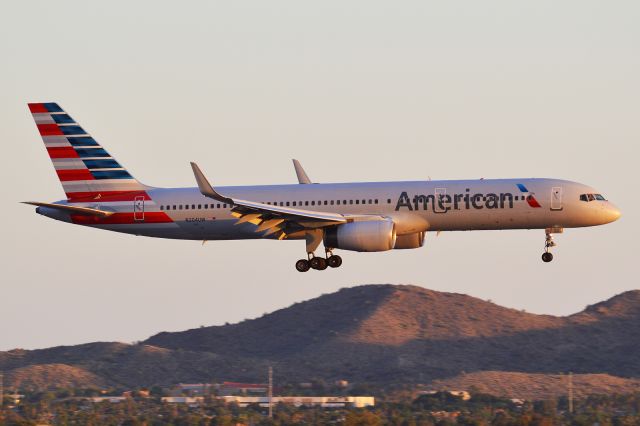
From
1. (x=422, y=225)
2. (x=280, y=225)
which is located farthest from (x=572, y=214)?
(x=280, y=225)

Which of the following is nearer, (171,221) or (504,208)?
(504,208)

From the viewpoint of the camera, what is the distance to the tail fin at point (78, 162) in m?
76.8

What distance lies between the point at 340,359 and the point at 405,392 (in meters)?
32.6

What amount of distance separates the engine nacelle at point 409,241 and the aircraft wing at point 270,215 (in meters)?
4.32

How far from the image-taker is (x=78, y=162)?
78375 millimetres

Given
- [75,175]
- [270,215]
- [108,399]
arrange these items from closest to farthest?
[270,215], [75,175], [108,399]

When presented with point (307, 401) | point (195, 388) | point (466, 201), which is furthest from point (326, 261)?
point (195, 388)

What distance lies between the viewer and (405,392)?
16600 centimetres

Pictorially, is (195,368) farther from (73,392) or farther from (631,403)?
(631,403)

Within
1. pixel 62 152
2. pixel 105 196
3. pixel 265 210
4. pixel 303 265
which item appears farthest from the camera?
pixel 62 152

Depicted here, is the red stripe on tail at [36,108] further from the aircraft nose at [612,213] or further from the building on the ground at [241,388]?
the building on the ground at [241,388]

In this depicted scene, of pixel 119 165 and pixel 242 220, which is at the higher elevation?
pixel 119 165

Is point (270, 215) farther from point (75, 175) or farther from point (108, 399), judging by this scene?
point (108, 399)

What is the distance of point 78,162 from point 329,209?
1690cm
